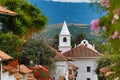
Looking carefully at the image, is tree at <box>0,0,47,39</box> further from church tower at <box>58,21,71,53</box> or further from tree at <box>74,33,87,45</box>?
tree at <box>74,33,87,45</box>

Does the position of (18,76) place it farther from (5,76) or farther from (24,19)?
(24,19)

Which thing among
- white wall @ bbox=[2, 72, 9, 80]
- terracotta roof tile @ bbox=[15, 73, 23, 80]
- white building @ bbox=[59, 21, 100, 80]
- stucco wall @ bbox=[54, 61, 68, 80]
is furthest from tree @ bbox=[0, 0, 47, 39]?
white building @ bbox=[59, 21, 100, 80]

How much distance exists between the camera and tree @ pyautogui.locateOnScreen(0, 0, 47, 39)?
112 ft

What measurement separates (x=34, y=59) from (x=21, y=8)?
16032mm

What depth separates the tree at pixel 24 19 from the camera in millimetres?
34138

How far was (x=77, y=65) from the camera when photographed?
360ft

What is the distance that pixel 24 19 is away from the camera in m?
36.2

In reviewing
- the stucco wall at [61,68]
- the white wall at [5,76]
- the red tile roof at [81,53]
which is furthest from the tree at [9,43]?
the red tile roof at [81,53]

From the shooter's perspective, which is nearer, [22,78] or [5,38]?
[5,38]

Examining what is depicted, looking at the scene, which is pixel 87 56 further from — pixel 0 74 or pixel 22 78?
pixel 0 74

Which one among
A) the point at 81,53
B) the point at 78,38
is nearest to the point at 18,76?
the point at 81,53

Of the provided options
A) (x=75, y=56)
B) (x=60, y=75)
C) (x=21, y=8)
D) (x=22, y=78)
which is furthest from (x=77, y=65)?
(x=22, y=78)

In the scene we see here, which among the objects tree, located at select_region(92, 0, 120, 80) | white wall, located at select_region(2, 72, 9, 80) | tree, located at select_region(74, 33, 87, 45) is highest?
tree, located at select_region(92, 0, 120, 80)

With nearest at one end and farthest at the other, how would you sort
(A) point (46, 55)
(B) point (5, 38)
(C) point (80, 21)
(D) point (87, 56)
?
(B) point (5, 38), (A) point (46, 55), (D) point (87, 56), (C) point (80, 21)
